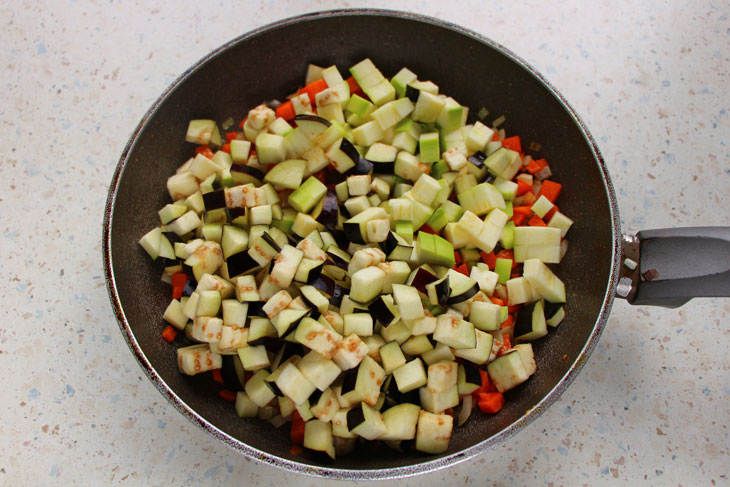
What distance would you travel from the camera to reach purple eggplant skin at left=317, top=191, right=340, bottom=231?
1396 mm

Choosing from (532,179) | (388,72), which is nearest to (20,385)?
(388,72)

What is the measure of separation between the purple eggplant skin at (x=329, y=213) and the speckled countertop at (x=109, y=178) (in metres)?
0.64

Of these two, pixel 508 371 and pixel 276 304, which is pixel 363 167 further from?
pixel 508 371

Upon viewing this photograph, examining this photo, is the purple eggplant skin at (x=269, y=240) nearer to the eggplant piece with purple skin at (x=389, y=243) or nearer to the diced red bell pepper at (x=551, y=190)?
the eggplant piece with purple skin at (x=389, y=243)

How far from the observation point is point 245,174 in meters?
1.42

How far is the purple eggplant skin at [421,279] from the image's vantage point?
1.29 m

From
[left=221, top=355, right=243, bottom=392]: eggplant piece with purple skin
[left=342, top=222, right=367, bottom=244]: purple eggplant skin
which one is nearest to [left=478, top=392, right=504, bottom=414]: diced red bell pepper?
[left=342, top=222, right=367, bottom=244]: purple eggplant skin

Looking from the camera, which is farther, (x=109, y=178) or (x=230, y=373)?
(x=109, y=178)

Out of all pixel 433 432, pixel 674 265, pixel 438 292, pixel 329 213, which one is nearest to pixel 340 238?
pixel 329 213

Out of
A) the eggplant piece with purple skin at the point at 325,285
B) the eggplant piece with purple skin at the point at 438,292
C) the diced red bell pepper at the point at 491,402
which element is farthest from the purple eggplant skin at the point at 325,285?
the diced red bell pepper at the point at 491,402

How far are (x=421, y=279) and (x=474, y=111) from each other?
59 centimetres

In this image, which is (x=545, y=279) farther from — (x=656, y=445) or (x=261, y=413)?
(x=261, y=413)

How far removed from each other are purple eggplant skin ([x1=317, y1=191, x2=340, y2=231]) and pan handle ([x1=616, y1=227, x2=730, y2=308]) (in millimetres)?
671

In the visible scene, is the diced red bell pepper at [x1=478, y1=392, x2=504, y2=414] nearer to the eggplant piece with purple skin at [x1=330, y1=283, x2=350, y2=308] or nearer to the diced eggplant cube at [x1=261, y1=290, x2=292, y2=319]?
the eggplant piece with purple skin at [x1=330, y1=283, x2=350, y2=308]
